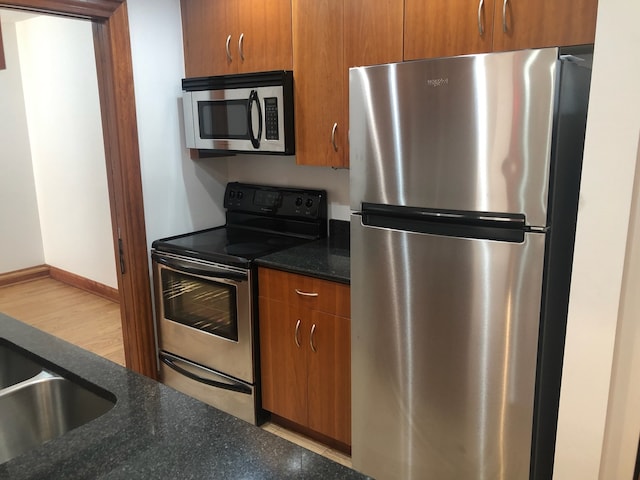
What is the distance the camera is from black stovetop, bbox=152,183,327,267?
2682mm

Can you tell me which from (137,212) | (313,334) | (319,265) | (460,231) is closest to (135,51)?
(137,212)

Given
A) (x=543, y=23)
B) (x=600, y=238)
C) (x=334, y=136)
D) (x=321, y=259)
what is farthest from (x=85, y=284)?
(x=600, y=238)

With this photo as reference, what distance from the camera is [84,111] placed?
4.39m

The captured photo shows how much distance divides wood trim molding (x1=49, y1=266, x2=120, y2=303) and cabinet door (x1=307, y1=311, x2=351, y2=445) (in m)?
2.68

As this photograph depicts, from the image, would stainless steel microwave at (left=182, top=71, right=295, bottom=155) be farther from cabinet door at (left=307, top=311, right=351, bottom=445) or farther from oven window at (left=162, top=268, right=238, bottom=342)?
cabinet door at (left=307, top=311, right=351, bottom=445)

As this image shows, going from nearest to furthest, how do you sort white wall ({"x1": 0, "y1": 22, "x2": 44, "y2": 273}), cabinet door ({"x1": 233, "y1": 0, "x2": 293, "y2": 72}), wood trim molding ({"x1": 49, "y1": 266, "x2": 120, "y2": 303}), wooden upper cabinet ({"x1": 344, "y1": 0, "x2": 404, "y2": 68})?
wooden upper cabinet ({"x1": 344, "y1": 0, "x2": 404, "y2": 68}) < cabinet door ({"x1": 233, "y1": 0, "x2": 293, "y2": 72}) < wood trim molding ({"x1": 49, "y1": 266, "x2": 120, "y2": 303}) < white wall ({"x1": 0, "y1": 22, "x2": 44, "y2": 273})

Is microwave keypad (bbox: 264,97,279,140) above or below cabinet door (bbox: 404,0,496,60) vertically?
below

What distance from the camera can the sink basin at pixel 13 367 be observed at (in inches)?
55.9

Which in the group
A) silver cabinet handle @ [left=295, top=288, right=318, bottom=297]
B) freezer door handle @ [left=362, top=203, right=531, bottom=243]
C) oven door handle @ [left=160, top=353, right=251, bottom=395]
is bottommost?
oven door handle @ [left=160, top=353, right=251, bottom=395]

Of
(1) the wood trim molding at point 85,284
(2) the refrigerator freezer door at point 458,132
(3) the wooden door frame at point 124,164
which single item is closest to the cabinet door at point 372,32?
(2) the refrigerator freezer door at point 458,132

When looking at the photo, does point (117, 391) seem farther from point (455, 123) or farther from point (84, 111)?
point (84, 111)

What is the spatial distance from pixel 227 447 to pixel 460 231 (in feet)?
3.38

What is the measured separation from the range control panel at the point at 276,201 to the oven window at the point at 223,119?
0.47 m

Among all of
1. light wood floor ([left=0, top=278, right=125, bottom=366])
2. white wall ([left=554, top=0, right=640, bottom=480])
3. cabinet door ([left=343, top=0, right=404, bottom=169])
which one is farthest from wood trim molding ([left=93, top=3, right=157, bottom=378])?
white wall ([left=554, top=0, right=640, bottom=480])
